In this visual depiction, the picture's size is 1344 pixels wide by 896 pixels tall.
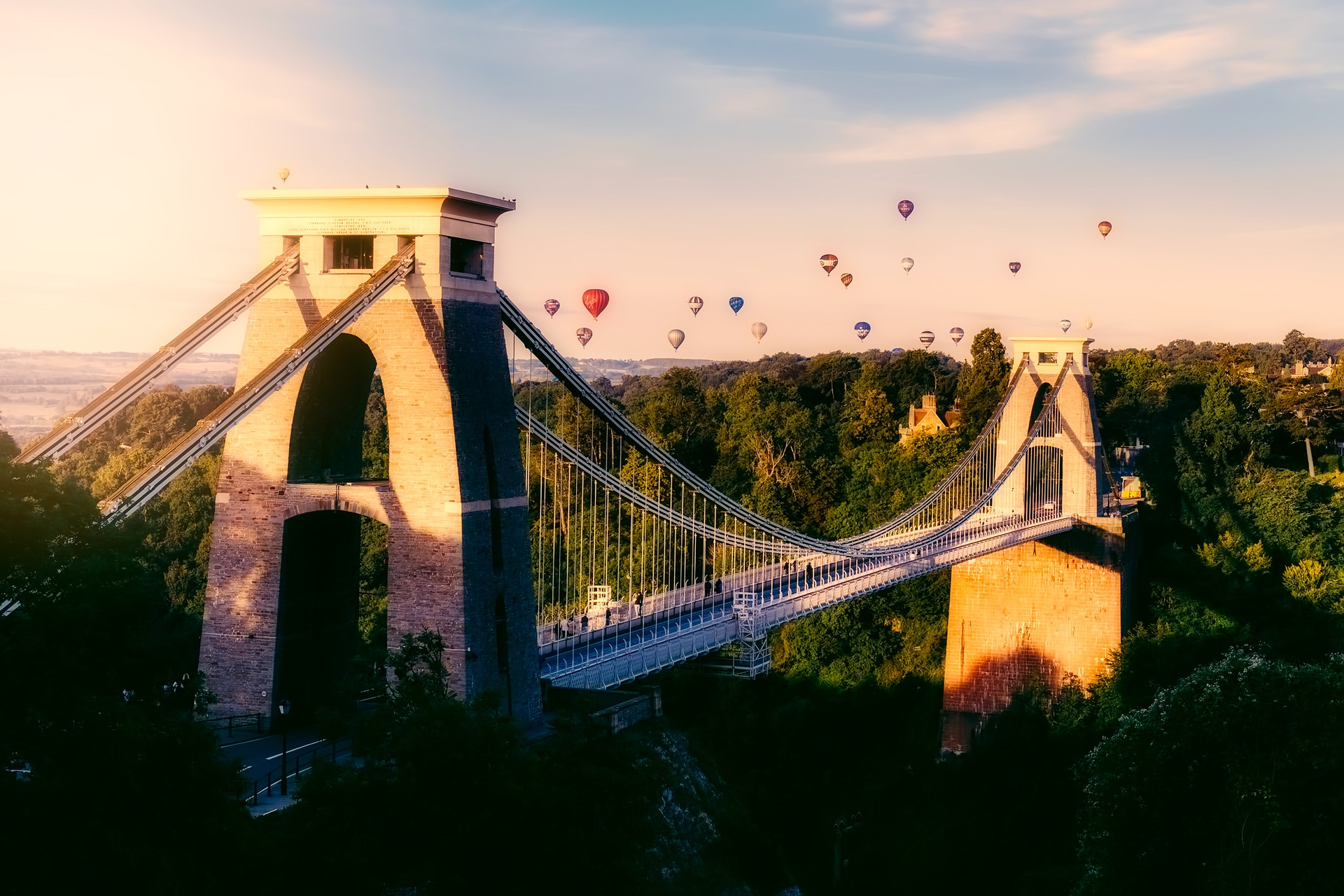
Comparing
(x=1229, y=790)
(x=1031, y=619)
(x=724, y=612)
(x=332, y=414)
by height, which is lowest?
(x=1031, y=619)

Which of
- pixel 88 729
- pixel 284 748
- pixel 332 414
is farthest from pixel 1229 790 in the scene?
pixel 88 729

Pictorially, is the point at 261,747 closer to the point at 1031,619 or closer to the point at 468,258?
the point at 468,258

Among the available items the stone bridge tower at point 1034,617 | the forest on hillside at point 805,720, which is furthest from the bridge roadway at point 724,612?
the stone bridge tower at point 1034,617

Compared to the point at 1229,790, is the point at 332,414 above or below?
above

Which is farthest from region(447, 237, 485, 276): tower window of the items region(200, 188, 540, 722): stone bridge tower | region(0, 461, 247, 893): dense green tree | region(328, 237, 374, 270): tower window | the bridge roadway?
region(0, 461, 247, 893): dense green tree

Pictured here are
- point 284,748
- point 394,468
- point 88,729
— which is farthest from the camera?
point 394,468

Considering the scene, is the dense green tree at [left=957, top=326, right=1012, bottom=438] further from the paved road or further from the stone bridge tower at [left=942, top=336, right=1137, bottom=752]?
the paved road

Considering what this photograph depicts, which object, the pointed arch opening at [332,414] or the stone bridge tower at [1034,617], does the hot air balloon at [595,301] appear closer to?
the pointed arch opening at [332,414]
